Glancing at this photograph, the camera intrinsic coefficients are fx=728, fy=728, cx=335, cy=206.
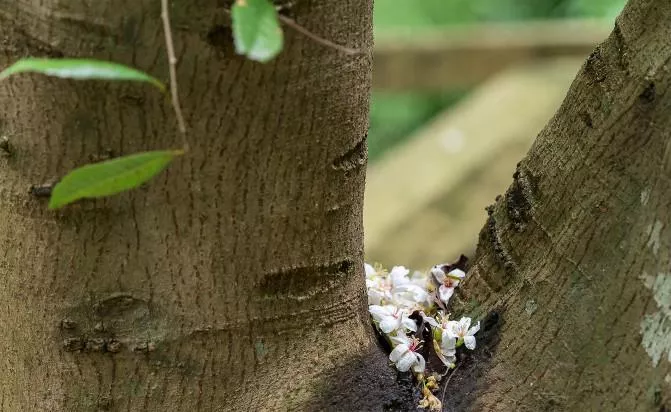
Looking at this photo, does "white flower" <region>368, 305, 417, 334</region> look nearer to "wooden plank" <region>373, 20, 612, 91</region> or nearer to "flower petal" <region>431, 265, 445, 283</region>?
"flower petal" <region>431, 265, 445, 283</region>

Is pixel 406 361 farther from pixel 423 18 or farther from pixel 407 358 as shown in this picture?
pixel 423 18

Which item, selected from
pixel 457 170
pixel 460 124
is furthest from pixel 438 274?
pixel 460 124

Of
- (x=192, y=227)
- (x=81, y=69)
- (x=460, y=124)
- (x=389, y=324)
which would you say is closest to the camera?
(x=81, y=69)

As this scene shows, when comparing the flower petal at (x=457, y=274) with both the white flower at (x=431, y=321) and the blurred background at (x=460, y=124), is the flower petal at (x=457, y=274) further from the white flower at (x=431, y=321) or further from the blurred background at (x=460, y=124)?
the blurred background at (x=460, y=124)

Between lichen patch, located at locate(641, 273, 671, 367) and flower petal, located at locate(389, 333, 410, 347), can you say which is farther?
flower petal, located at locate(389, 333, 410, 347)

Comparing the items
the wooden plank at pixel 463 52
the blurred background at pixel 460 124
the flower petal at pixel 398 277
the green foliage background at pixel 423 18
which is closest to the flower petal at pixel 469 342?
the flower petal at pixel 398 277

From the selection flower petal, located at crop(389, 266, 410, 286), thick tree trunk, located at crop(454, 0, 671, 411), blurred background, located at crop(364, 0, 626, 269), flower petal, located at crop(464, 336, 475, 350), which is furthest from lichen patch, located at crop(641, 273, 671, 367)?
blurred background, located at crop(364, 0, 626, 269)
